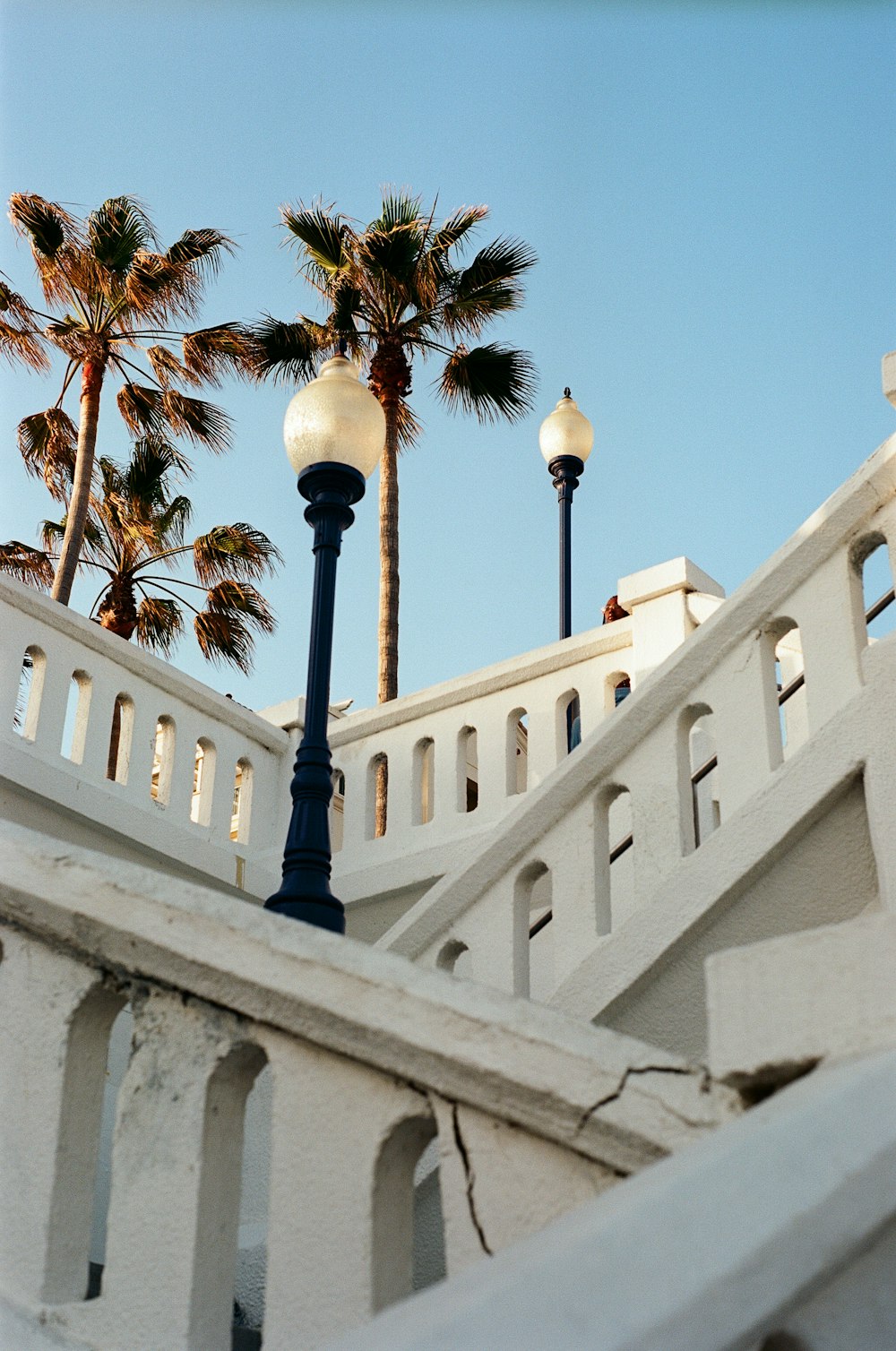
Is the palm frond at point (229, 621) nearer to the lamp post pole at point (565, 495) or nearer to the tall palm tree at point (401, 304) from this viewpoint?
the tall palm tree at point (401, 304)

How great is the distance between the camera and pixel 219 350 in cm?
1812

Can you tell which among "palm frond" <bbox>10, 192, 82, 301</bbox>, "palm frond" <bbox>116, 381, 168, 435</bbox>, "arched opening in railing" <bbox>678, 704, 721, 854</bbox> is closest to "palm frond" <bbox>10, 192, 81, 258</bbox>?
"palm frond" <bbox>10, 192, 82, 301</bbox>

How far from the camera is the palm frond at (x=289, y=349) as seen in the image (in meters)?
17.6

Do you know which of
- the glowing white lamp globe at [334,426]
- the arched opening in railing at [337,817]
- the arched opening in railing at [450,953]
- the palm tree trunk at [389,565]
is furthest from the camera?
the palm tree trunk at [389,565]

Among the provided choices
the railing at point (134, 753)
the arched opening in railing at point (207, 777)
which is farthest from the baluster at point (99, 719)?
the arched opening in railing at point (207, 777)

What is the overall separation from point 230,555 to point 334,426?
13.5m

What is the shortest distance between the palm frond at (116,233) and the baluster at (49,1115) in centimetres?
1589

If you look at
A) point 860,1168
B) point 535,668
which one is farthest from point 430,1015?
point 535,668

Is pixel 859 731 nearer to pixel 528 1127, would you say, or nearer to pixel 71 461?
pixel 528 1127

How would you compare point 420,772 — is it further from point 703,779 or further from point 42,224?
point 42,224

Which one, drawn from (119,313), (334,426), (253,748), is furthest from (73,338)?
(334,426)

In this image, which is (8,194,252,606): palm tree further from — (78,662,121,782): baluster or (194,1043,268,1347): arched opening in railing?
(194,1043,268,1347): arched opening in railing

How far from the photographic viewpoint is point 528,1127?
194 centimetres

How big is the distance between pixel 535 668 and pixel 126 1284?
209 inches
